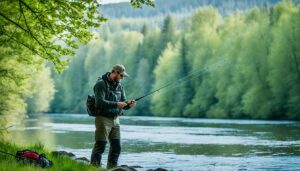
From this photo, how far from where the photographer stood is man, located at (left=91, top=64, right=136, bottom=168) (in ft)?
28.2

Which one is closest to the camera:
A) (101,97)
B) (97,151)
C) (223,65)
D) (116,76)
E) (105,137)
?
(101,97)

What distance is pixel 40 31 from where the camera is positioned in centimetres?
1025

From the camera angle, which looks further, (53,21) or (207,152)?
(207,152)

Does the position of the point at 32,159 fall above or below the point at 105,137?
below

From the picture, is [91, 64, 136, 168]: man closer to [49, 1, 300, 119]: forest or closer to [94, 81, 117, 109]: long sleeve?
[94, 81, 117, 109]: long sleeve

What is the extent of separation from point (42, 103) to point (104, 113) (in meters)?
53.9

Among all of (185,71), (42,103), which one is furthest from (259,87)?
(42,103)

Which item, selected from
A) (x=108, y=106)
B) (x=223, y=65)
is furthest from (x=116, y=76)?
(x=223, y=65)

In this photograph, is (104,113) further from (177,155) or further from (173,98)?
(173,98)

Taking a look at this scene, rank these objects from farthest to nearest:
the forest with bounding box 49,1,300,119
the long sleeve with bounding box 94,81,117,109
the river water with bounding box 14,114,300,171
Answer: the forest with bounding box 49,1,300,119
the river water with bounding box 14,114,300,171
the long sleeve with bounding box 94,81,117,109

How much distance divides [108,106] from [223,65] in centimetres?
3290

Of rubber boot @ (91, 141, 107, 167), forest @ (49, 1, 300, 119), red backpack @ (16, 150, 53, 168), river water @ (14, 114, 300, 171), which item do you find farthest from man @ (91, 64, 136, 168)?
forest @ (49, 1, 300, 119)

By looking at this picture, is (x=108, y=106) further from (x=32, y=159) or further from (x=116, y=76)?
(x=32, y=159)

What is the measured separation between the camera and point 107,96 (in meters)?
8.76
